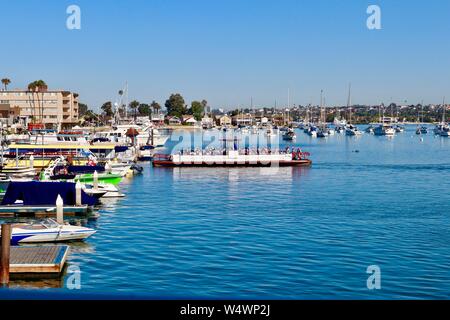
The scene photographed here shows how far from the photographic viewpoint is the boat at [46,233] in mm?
32406

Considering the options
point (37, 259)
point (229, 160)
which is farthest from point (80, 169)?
point (37, 259)

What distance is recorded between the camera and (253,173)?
80875mm

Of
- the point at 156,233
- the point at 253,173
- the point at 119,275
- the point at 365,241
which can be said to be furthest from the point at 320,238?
the point at 253,173

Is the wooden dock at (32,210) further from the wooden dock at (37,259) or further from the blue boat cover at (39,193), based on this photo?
the wooden dock at (37,259)

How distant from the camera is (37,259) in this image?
27672 millimetres

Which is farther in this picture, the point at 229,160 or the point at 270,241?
the point at 229,160

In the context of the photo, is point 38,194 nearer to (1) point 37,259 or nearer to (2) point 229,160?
(1) point 37,259

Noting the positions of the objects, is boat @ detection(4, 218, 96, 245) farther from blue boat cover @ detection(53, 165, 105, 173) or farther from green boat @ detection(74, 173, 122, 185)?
blue boat cover @ detection(53, 165, 105, 173)

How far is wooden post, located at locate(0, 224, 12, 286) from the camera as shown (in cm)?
2378

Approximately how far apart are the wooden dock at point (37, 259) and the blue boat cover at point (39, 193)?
13.3 metres

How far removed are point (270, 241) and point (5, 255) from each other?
52.8ft

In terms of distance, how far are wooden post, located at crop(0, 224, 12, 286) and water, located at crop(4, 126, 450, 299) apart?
2.68m

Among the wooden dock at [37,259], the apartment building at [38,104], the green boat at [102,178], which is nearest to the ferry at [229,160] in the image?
the green boat at [102,178]
